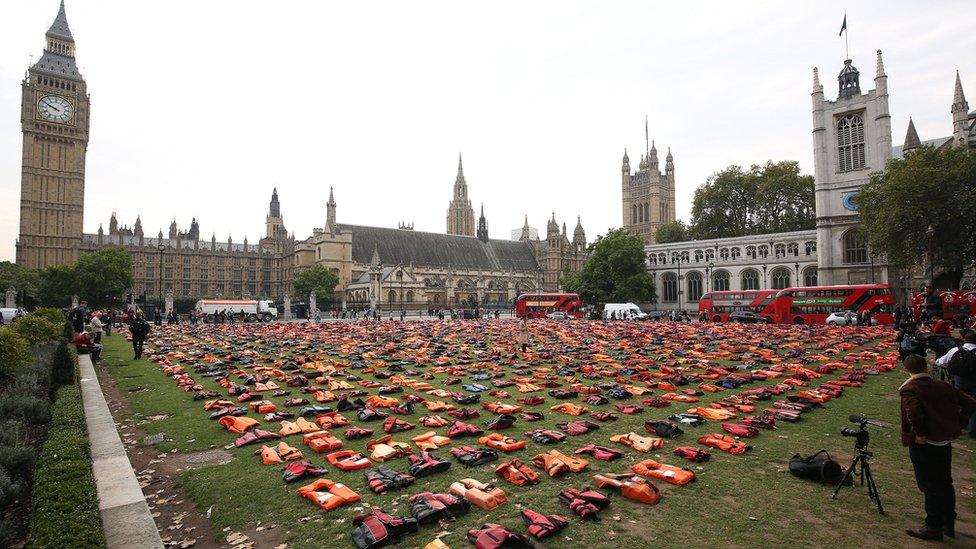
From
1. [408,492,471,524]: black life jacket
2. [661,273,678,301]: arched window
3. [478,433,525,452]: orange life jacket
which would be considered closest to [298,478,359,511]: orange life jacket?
[408,492,471,524]: black life jacket

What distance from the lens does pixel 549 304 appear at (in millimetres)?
54469

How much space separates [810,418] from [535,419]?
5.15 m

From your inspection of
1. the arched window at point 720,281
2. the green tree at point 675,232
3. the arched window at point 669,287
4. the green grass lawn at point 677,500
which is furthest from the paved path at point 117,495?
the green tree at point 675,232

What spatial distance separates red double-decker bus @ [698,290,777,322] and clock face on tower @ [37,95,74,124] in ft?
359

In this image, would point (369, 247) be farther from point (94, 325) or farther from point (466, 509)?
point (466, 509)

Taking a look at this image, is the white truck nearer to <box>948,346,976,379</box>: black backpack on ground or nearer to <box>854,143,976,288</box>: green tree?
<box>948,346,976,379</box>: black backpack on ground

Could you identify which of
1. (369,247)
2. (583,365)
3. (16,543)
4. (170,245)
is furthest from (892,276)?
(170,245)

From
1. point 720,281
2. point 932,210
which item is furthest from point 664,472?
point 720,281

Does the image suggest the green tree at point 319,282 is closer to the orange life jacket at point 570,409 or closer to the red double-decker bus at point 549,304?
the red double-decker bus at point 549,304

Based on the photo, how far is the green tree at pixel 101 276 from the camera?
6127 centimetres

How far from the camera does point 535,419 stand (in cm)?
927

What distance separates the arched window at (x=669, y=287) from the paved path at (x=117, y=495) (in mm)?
67885

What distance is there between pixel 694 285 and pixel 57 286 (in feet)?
270

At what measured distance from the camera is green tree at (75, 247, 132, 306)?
61.3m
